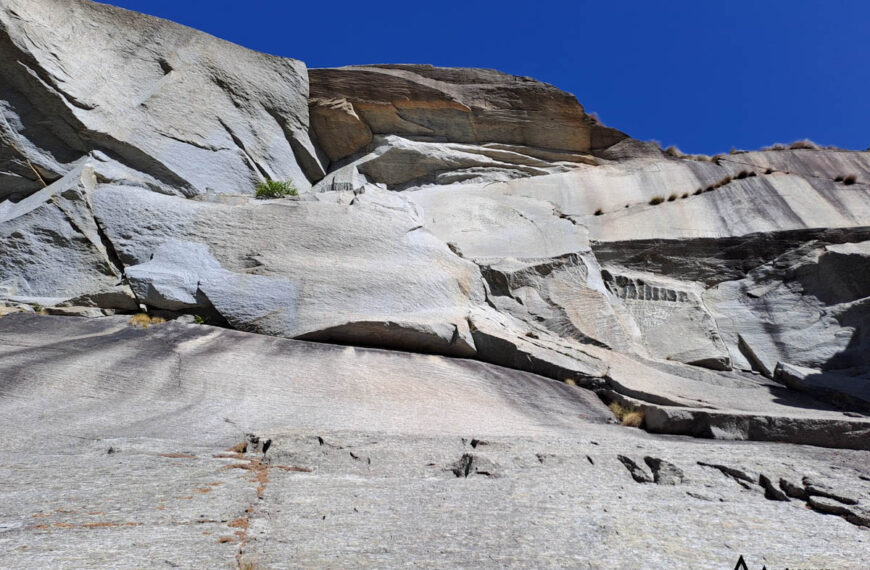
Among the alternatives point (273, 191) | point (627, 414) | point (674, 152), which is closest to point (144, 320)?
point (273, 191)

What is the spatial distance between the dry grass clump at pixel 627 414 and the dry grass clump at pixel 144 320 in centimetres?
757

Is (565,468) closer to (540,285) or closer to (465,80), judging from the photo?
(540,285)

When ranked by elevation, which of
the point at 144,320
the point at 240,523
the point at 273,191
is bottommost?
the point at 240,523

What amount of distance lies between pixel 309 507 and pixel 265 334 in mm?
6519

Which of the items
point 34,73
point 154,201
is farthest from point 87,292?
point 34,73

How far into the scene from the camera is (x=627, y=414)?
9359 millimetres

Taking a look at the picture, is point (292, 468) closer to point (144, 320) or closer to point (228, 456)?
point (228, 456)

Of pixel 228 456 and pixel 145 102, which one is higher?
pixel 145 102

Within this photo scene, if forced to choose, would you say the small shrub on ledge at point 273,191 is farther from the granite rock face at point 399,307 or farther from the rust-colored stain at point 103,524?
the rust-colored stain at point 103,524

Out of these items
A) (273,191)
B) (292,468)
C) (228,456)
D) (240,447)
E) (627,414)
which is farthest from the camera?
(273,191)

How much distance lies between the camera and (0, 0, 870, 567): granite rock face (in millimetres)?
5090

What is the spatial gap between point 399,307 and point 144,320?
442 cm

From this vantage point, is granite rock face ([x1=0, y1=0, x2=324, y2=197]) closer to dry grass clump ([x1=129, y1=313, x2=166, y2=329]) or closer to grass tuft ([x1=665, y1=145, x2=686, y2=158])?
dry grass clump ([x1=129, y1=313, x2=166, y2=329])

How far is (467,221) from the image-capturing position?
666 inches
